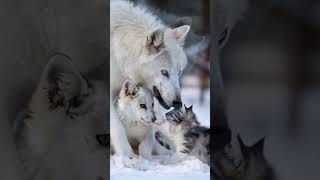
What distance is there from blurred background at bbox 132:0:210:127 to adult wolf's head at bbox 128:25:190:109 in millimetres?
43

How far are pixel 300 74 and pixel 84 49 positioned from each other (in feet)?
4.51

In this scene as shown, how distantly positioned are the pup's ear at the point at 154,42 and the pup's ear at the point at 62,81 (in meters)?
0.46

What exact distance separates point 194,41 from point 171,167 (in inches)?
31.9

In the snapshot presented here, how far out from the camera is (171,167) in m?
2.63

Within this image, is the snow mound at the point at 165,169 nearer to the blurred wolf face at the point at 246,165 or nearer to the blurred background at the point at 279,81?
the blurred wolf face at the point at 246,165

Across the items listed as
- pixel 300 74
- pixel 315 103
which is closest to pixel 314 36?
pixel 300 74

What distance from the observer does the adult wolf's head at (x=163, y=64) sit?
2625 millimetres

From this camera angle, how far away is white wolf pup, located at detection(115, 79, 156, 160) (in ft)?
8.65

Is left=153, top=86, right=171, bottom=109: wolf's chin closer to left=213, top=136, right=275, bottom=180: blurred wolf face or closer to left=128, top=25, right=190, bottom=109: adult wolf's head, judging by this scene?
left=128, top=25, right=190, bottom=109: adult wolf's head

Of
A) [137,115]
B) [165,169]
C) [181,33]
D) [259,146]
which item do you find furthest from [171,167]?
[181,33]

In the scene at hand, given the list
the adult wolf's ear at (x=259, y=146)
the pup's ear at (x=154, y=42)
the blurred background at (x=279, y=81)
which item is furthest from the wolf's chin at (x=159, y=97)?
Result: the adult wolf's ear at (x=259, y=146)

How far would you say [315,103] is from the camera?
262cm

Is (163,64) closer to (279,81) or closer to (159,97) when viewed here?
(159,97)

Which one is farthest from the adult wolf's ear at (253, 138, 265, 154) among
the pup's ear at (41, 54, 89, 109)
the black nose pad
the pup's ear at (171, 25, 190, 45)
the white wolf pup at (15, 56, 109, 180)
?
the pup's ear at (41, 54, 89, 109)
